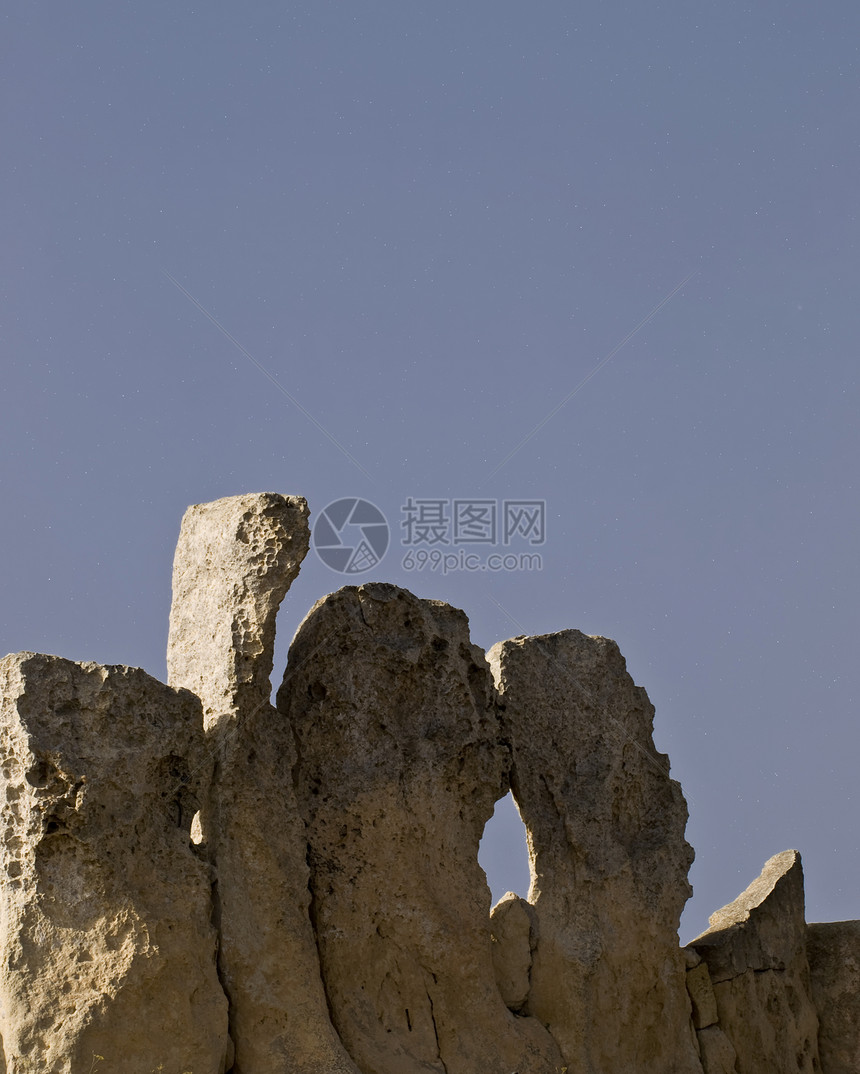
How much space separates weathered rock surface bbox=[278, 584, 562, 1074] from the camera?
29.4ft

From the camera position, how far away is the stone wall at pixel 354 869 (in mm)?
7742

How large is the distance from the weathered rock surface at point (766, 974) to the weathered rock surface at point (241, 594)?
4168 mm

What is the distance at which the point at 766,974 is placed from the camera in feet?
36.0

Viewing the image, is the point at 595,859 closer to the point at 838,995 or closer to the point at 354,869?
the point at 354,869

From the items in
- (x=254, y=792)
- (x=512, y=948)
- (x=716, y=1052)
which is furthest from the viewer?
(x=716, y=1052)

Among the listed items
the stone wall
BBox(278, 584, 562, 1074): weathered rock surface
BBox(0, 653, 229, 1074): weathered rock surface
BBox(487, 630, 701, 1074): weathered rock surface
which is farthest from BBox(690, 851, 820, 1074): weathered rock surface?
BBox(0, 653, 229, 1074): weathered rock surface

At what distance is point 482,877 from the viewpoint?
31.2 ft

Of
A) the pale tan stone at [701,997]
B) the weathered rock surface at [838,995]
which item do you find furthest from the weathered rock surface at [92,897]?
the weathered rock surface at [838,995]

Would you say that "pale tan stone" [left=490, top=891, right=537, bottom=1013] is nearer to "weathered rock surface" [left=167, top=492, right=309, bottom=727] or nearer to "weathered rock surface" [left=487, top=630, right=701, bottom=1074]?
"weathered rock surface" [left=487, top=630, right=701, bottom=1074]

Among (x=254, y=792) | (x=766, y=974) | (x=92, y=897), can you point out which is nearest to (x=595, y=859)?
(x=766, y=974)

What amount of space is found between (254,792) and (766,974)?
4.43 m

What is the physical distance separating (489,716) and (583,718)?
104 cm

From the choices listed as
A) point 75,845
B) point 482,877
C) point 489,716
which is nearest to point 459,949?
point 482,877

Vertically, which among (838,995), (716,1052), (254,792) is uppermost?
(254,792)
